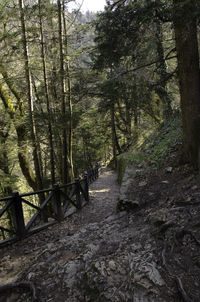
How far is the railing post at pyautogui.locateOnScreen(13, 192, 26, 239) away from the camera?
15.0ft

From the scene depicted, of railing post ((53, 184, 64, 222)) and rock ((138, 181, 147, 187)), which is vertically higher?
rock ((138, 181, 147, 187))

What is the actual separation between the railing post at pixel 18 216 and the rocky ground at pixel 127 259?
246mm

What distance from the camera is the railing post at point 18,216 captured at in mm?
4559

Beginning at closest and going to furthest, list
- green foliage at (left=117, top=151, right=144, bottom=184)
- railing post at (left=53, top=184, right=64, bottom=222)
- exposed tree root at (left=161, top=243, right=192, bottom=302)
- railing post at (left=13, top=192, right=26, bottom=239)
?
exposed tree root at (left=161, top=243, right=192, bottom=302)
railing post at (left=13, top=192, right=26, bottom=239)
railing post at (left=53, top=184, right=64, bottom=222)
green foliage at (left=117, top=151, right=144, bottom=184)

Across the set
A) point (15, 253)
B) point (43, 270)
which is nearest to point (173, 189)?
point (43, 270)

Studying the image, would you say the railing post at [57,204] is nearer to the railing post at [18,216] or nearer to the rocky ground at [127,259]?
the rocky ground at [127,259]

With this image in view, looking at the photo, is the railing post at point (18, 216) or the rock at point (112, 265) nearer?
the rock at point (112, 265)

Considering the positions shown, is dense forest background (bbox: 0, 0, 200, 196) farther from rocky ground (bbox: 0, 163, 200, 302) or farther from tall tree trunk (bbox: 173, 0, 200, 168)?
rocky ground (bbox: 0, 163, 200, 302)

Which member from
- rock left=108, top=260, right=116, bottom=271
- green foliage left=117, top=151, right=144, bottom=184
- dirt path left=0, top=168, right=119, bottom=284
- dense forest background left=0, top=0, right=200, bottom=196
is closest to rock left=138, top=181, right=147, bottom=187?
dense forest background left=0, top=0, right=200, bottom=196

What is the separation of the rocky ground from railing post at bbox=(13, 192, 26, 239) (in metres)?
0.25

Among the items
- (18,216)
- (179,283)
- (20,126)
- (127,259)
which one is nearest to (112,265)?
(127,259)

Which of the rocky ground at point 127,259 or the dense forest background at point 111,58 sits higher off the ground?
the dense forest background at point 111,58

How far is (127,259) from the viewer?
257 cm

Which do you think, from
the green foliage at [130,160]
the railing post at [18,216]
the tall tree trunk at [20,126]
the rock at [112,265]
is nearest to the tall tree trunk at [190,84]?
the rock at [112,265]
